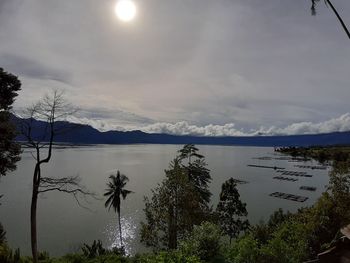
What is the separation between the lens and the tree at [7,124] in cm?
2064

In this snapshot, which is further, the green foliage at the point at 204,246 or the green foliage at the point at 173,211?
the green foliage at the point at 173,211

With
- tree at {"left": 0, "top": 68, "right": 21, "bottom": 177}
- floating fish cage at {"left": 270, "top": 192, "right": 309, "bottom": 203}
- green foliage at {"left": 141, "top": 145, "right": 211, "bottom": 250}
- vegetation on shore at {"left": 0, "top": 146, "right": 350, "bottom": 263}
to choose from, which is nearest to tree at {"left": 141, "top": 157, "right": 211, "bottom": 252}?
green foliage at {"left": 141, "top": 145, "right": 211, "bottom": 250}

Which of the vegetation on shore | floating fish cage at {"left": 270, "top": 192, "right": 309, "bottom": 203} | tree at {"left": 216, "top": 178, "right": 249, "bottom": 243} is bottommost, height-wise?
floating fish cage at {"left": 270, "top": 192, "right": 309, "bottom": 203}

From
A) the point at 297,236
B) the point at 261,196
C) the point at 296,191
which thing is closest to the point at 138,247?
the point at 297,236

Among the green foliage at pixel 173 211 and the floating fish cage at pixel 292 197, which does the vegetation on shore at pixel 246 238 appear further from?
the floating fish cage at pixel 292 197

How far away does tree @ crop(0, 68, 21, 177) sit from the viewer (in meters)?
20.6

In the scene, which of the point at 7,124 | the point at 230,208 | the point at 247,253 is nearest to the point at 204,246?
the point at 247,253

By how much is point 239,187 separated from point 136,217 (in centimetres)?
4377

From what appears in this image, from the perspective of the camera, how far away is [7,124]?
20.2 m

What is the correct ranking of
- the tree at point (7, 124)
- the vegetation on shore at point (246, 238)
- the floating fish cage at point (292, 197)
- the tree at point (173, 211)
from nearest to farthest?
1. the vegetation on shore at point (246, 238)
2. the tree at point (7, 124)
3. the tree at point (173, 211)
4. the floating fish cage at point (292, 197)

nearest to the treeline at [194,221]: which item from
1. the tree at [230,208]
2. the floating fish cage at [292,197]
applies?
the tree at [230,208]

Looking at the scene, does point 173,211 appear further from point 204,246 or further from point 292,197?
point 292,197

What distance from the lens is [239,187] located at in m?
95.2

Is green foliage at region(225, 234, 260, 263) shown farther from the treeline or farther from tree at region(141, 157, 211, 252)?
tree at region(141, 157, 211, 252)
